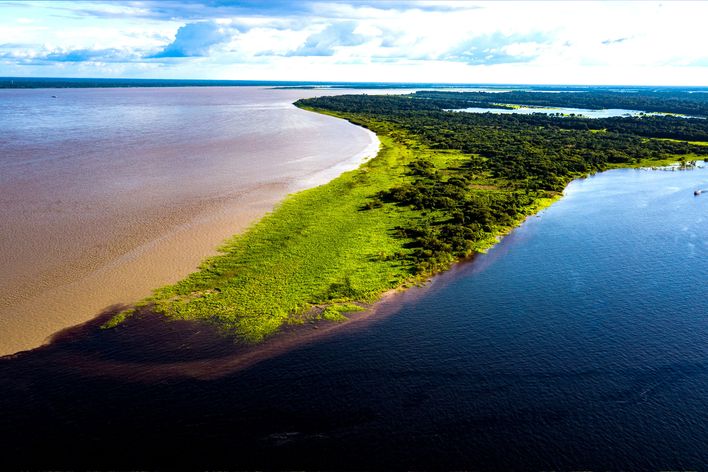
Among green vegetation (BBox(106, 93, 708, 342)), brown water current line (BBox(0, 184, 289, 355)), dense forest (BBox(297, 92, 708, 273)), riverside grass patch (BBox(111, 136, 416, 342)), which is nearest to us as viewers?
brown water current line (BBox(0, 184, 289, 355))

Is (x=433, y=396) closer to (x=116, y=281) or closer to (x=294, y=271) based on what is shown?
(x=294, y=271)

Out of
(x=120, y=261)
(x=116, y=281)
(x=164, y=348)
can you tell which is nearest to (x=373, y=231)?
(x=120, y=261)

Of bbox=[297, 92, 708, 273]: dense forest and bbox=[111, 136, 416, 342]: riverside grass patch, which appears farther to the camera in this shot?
bbox=[297, 92, 708, 273]: dense forest

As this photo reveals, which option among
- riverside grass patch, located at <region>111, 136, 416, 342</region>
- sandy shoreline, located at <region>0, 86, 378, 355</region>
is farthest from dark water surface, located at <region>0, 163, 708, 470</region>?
sandy shoreline, located at <region>0, 86, 378, 355</region>

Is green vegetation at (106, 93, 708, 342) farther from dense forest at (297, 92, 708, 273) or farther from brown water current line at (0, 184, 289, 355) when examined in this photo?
brown water current line at (0, 184, 289, 355)

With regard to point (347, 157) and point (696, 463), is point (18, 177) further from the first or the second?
point (696, 463)

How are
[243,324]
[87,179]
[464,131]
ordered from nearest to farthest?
[243,324] → [87,179] → [464,131]

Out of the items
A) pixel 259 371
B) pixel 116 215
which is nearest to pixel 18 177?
pixel 116 215
